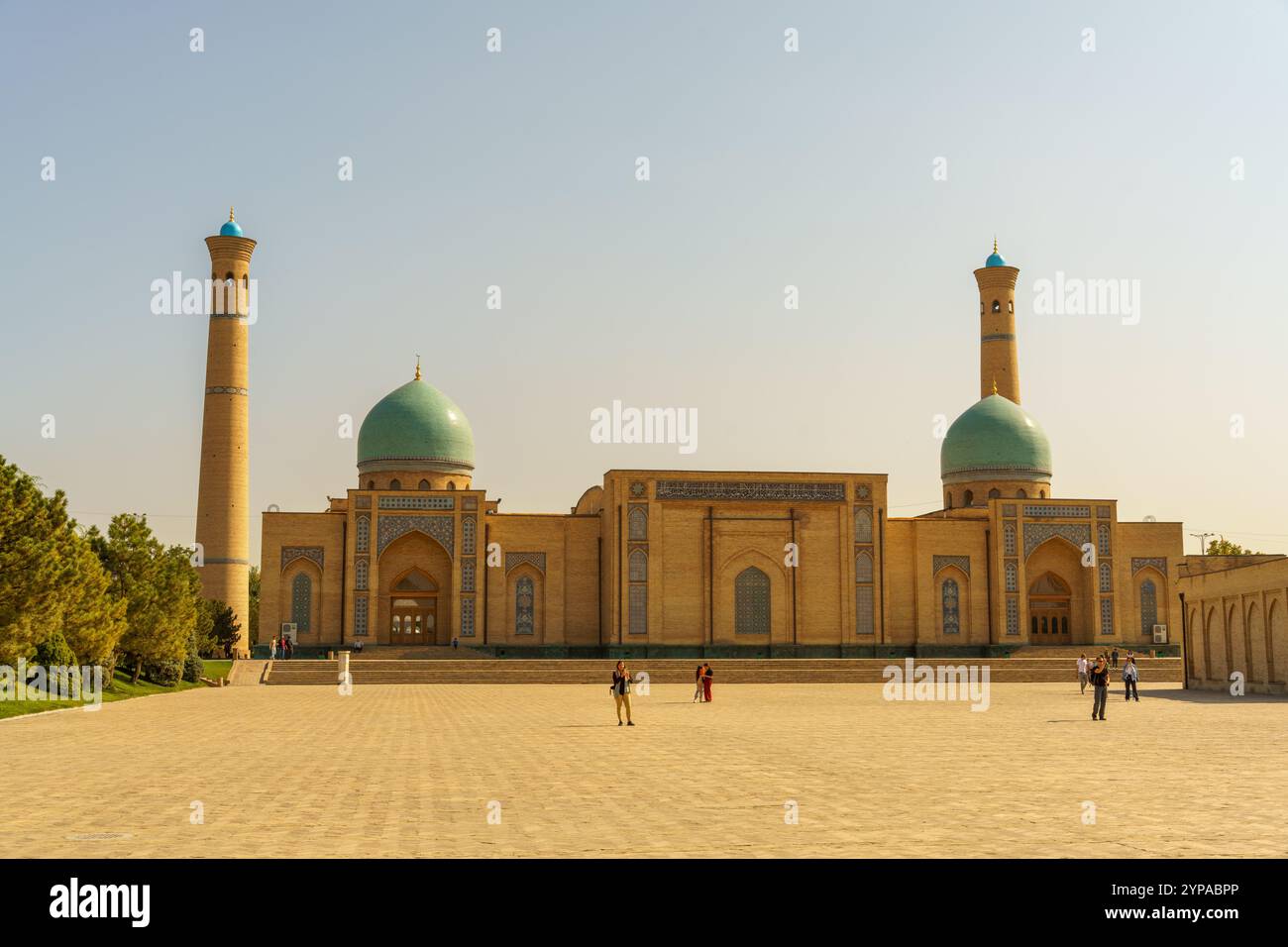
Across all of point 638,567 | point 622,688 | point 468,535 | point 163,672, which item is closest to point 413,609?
point 468,535

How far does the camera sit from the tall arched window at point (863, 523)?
45.0m

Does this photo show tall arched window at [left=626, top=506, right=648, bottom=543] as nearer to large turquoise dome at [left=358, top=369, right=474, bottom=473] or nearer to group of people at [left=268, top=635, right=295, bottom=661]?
large turquoise dome at [left=358, top=369, right=474, bottom=473]

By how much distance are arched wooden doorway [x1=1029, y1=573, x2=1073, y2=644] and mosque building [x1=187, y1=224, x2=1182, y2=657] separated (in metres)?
0.07

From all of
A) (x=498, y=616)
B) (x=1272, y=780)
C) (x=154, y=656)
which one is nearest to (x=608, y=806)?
(x=1272, y=780)

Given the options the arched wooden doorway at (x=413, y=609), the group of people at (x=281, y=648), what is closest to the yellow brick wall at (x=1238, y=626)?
the arched wooden doorway at (x=413, y=609)

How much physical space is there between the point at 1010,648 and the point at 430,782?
1458 inches

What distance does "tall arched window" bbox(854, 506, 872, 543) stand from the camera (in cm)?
4497

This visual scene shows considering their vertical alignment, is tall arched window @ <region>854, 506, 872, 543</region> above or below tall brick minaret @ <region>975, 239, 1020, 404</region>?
below

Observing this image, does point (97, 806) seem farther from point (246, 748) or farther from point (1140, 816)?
point (1140, 816)

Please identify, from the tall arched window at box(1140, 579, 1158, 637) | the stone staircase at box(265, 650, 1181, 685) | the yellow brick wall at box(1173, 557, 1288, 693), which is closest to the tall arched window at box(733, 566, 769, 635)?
the stone staircase at box(265, 650, 1181, 685)

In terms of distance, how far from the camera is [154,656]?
30.0 m

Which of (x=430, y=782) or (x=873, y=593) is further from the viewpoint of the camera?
(x=873, y=593)

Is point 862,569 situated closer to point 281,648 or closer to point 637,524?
point 637,524

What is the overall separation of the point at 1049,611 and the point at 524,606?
18.6m
